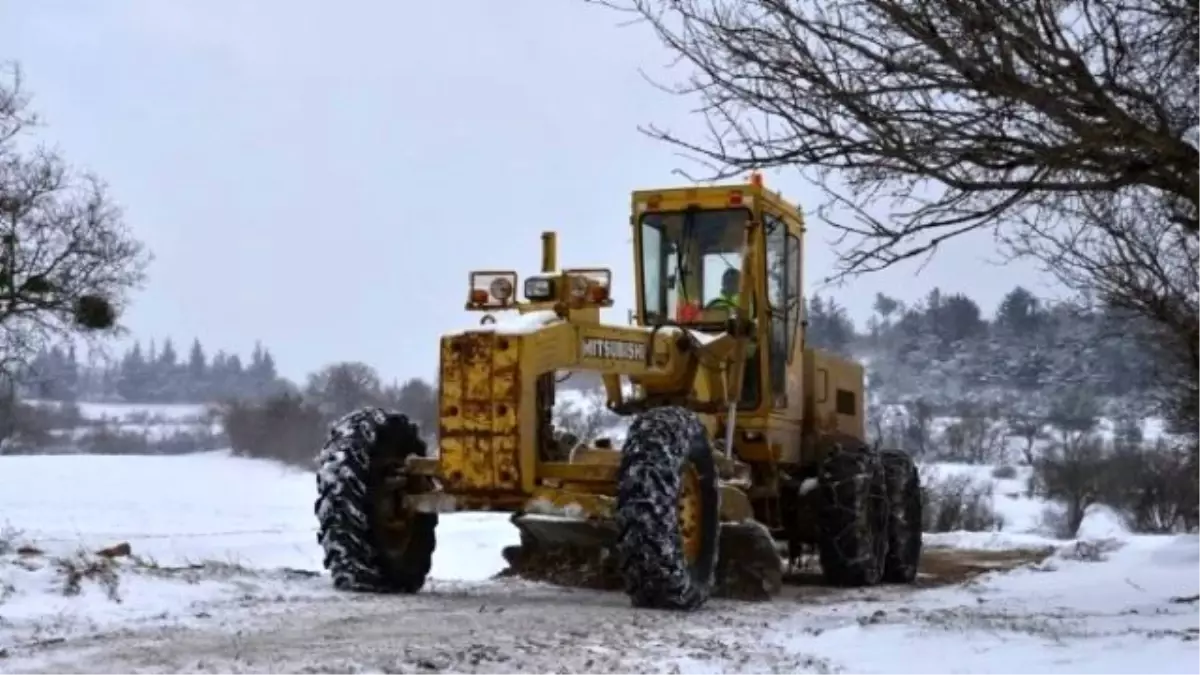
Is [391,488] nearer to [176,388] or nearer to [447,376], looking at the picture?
[447,376]

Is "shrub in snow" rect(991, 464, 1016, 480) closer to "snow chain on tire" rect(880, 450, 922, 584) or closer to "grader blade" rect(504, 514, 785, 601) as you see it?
"snow chain on tire" rect(880, 450, 922, 584)

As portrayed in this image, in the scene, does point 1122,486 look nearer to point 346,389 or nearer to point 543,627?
point 346,389

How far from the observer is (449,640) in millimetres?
7367

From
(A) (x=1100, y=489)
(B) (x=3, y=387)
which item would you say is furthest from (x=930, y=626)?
(A) (x=1100, y=489)

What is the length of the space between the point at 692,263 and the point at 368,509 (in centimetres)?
402

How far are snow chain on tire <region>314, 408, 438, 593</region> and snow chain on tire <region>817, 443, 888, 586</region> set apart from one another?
401 centimetres

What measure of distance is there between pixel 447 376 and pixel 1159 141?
4134 mm

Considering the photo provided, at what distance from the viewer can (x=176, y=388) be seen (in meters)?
197

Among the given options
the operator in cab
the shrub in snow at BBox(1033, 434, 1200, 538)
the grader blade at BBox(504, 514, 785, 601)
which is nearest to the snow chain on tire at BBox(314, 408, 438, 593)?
the grader blade at BBox(504, 514, 785, 601)

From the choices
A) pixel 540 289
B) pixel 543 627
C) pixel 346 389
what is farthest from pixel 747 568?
pixel 346 389

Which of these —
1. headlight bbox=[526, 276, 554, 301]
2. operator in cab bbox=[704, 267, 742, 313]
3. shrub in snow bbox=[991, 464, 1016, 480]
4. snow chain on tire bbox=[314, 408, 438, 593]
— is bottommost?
snow chain on tire bbox=[314, 408, 438, 593]

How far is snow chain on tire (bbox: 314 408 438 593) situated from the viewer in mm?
9945

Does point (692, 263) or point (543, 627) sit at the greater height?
point (692, 263)

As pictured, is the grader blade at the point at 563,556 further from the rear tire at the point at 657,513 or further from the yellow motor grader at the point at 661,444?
the rear tire at the point at 657,513
